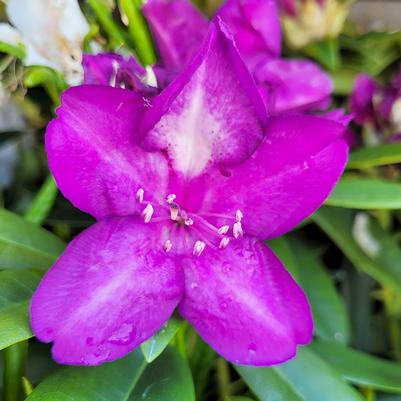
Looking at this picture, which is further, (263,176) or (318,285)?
(318,285)

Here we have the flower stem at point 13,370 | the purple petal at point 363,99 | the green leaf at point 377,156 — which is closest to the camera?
the flower stem at point 13,370

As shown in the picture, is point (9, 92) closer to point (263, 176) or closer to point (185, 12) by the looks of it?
point (185, 12)

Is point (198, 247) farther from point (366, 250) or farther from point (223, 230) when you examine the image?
point (366, 250)

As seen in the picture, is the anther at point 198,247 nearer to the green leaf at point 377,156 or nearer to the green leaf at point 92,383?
the green leaf at point 92,383

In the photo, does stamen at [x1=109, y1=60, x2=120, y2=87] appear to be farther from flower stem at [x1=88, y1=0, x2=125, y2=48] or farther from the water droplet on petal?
the water droplet on petal

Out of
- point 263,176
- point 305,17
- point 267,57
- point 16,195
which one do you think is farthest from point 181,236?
point 305,17

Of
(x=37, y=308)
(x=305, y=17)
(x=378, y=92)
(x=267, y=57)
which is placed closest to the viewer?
(x=37, y=308)

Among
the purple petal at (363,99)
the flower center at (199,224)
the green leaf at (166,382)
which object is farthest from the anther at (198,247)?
the purple petal at (363,99)
